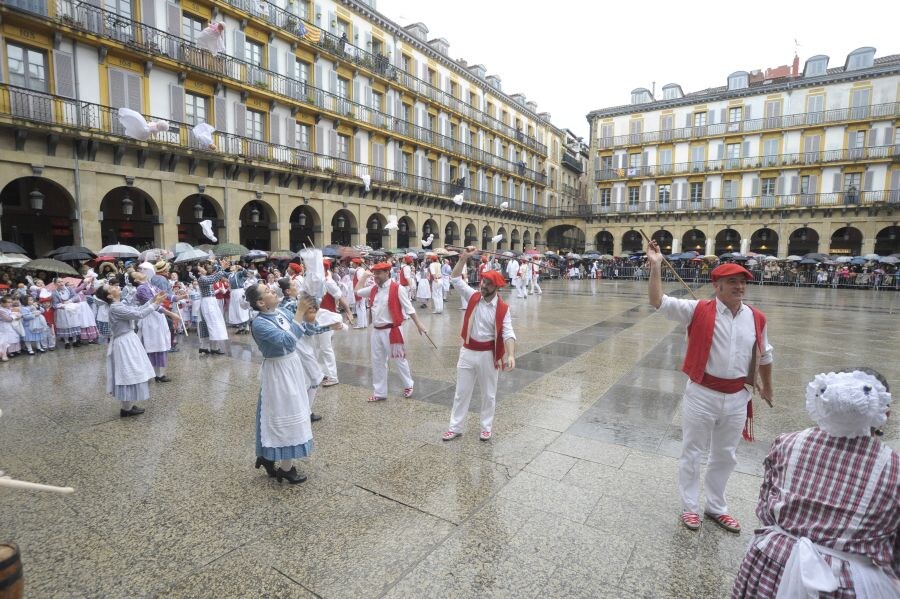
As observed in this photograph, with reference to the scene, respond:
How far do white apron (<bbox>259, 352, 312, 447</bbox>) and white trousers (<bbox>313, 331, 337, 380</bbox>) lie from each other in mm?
2873

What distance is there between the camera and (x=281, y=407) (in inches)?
153

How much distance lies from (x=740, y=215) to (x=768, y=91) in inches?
389

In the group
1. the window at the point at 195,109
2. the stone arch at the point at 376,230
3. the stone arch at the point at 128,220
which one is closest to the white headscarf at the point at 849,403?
the stone arch at the point at 128,220

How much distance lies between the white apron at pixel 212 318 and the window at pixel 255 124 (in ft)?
45.7

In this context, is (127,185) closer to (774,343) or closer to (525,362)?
(525,362)

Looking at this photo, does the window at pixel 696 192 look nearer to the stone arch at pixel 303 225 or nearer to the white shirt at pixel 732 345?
the stone arch at pixel 303 225

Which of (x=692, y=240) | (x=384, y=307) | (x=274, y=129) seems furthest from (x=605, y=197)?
(x=384, y=307)

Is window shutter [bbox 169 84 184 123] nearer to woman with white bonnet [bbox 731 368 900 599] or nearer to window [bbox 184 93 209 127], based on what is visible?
window [bbox 184 93 209 127]

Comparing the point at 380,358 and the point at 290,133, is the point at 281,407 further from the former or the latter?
the point at 290,133

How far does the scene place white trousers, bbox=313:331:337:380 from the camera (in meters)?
6.85

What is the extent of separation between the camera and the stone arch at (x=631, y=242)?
1786 inches

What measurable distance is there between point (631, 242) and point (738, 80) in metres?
16.1

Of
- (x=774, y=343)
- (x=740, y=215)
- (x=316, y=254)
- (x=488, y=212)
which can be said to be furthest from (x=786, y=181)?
(x=316, y=254)

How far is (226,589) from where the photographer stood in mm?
2748
